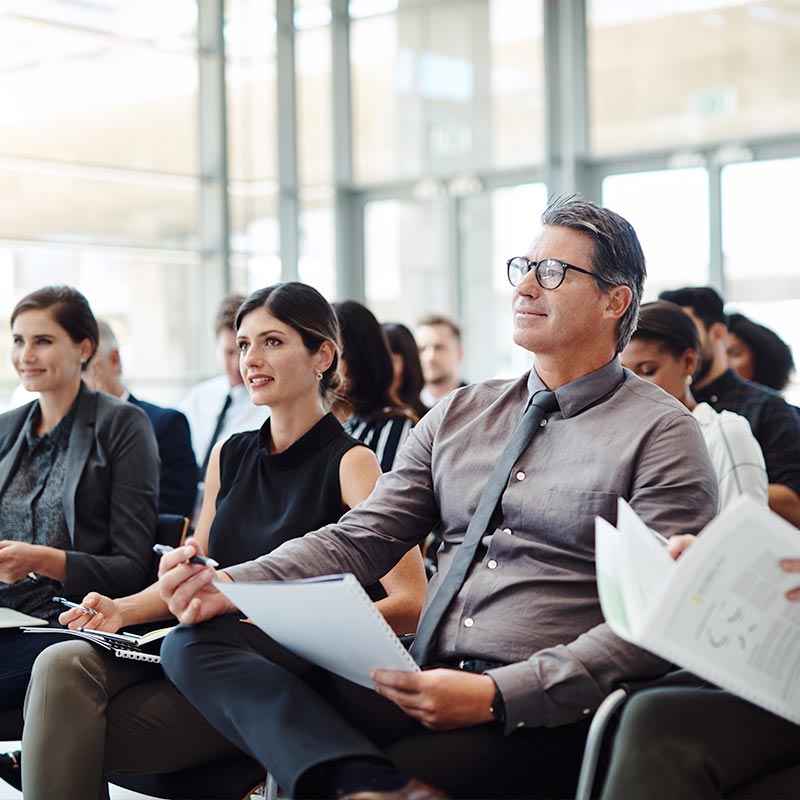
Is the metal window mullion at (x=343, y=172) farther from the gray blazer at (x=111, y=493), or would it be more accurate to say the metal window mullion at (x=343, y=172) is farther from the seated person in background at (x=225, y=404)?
the gray blazer at (x=111, y=493)

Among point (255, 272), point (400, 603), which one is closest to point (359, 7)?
point (255, 272)

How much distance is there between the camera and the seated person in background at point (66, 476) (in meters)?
2.79

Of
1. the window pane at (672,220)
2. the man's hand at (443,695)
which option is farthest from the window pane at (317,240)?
the man's hand at (443,695)

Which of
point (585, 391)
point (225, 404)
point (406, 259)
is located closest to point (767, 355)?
point (225, 404)

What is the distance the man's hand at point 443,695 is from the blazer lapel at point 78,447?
4.39ft

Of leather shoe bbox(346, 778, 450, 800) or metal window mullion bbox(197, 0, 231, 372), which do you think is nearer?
leather shoe bbox(346, 778, 450, 800)

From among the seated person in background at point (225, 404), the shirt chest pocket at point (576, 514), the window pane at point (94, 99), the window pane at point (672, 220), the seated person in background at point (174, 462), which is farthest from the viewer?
the window pane at point (94, 99)

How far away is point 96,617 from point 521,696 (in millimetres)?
974

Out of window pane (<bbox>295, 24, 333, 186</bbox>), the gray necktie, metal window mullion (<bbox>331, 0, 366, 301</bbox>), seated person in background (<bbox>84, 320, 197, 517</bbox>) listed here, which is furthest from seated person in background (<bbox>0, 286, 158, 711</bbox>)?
window pane (<bbox>295, 24, 333, 186</bbox>)

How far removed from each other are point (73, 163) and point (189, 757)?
23.5ft

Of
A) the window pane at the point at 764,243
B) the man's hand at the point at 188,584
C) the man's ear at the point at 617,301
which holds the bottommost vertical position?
the man's hand at the point at 188,584

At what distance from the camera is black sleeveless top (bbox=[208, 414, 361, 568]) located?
97.7 inches

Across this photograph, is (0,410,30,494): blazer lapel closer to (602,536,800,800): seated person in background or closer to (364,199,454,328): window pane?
(602,536,800,800): seated person in background

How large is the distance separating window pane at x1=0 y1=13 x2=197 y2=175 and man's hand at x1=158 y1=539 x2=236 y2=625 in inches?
279
